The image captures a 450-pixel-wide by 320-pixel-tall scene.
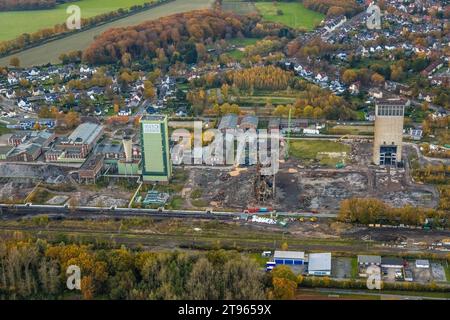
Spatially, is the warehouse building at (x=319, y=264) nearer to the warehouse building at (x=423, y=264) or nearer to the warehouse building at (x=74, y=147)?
the warehouse building at (x=423, y=264)

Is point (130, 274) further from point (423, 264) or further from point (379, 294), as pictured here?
point (423, 264)

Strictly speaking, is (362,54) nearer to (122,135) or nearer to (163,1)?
(122,135)

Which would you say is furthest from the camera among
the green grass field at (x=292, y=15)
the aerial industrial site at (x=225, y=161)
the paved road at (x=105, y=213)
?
the green grass field at (x=292, y=15)

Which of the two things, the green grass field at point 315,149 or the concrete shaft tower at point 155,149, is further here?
the green grass field at point 315,149

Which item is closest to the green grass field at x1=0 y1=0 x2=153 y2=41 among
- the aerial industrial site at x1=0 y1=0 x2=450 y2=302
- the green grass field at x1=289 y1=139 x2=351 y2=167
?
the aerial industrial site at x1=0 y1=0 x2=450 y2=302

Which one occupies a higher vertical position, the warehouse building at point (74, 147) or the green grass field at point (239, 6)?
the green grass field at point (239, 6)

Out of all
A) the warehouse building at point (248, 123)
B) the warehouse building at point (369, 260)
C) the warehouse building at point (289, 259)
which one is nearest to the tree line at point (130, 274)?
the warehouse building at point (289, 259)

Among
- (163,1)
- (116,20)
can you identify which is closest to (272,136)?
(116,20)
